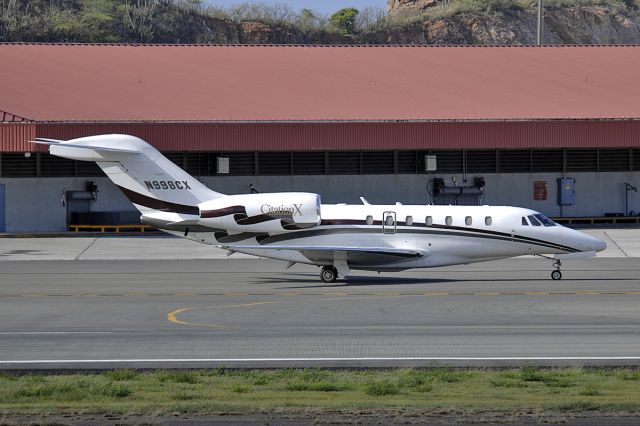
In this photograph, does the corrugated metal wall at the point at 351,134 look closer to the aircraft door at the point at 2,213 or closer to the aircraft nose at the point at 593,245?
the aircraft door at the point at 2,213

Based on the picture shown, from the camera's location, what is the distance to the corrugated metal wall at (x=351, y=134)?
157 ft

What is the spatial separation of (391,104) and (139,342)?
31.6 m

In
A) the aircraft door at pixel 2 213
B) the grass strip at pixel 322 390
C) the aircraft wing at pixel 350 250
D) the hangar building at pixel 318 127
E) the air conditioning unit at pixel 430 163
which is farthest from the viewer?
the air conditioning unit at pixel 430 163

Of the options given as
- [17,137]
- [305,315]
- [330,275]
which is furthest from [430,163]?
[305,315]

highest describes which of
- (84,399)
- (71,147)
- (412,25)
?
(412,25)

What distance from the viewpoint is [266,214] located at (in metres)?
33.1

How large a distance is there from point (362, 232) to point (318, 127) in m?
17.2

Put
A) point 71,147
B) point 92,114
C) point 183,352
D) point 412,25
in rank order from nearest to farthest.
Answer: point 183,352 < point 71,147 < point 92,114 < point 412,25

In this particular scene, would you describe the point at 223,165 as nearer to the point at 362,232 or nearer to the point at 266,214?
the point at 266,214

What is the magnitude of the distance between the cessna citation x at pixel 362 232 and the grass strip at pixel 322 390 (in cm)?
1372

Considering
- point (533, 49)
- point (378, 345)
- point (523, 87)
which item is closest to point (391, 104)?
point (523, 87)

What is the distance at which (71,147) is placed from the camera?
111ft

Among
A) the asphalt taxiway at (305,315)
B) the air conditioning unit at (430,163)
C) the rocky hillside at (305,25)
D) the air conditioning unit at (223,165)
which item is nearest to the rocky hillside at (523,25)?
the rocky hillside at (305,25)

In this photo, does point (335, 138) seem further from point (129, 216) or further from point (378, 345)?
point (378, 345)
